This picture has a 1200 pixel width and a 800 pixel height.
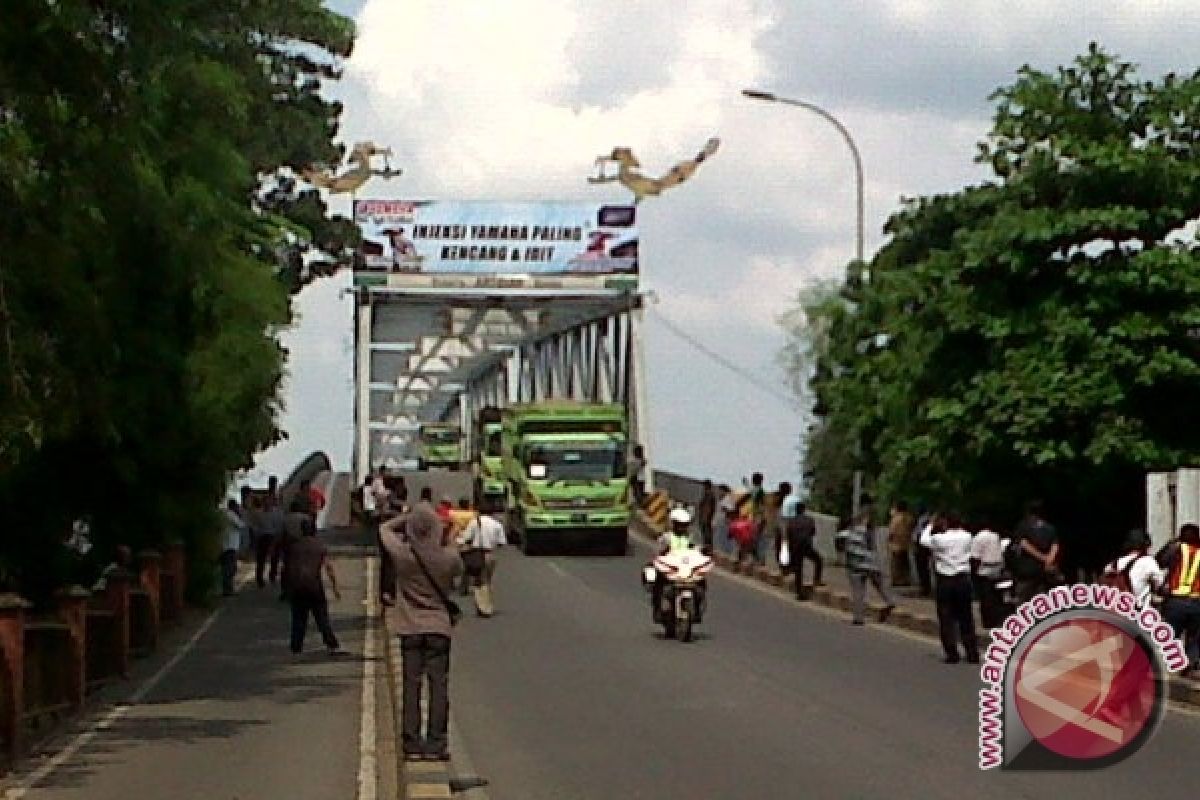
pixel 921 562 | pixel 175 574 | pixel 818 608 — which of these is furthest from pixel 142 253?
pixel 921 562

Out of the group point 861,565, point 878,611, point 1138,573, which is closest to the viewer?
point 1138,573

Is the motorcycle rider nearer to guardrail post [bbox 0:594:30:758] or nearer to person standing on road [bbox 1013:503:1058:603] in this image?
person standing on road [bbox 1013:503:1058:603]

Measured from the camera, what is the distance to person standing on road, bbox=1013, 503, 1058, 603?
83.4 feet

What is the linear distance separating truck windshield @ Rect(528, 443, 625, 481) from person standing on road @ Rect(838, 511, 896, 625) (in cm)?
1872

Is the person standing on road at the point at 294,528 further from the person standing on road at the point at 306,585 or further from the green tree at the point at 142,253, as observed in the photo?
the green tree at the point at 142,253

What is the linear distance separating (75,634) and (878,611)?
15032mm

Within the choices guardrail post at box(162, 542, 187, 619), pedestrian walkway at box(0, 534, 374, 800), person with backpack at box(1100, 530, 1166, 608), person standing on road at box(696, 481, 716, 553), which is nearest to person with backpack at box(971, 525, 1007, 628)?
person with backpack at box(1100, 530, 1166, 608)

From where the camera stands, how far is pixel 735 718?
18.9m

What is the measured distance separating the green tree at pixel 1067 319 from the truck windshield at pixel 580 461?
1713 centimetres

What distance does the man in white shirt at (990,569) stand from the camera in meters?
26.4

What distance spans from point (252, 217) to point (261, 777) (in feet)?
68.5

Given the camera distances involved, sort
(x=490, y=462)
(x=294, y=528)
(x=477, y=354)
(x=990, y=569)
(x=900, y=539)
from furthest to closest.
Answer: (x=477, y=354) < (x=490, y=462) < (x=900, y=539) < (x=294, y=528) < (x=990, y=569)

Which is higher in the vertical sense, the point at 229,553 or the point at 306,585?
the point at 229,553

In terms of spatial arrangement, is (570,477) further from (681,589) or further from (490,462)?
(681,589)
